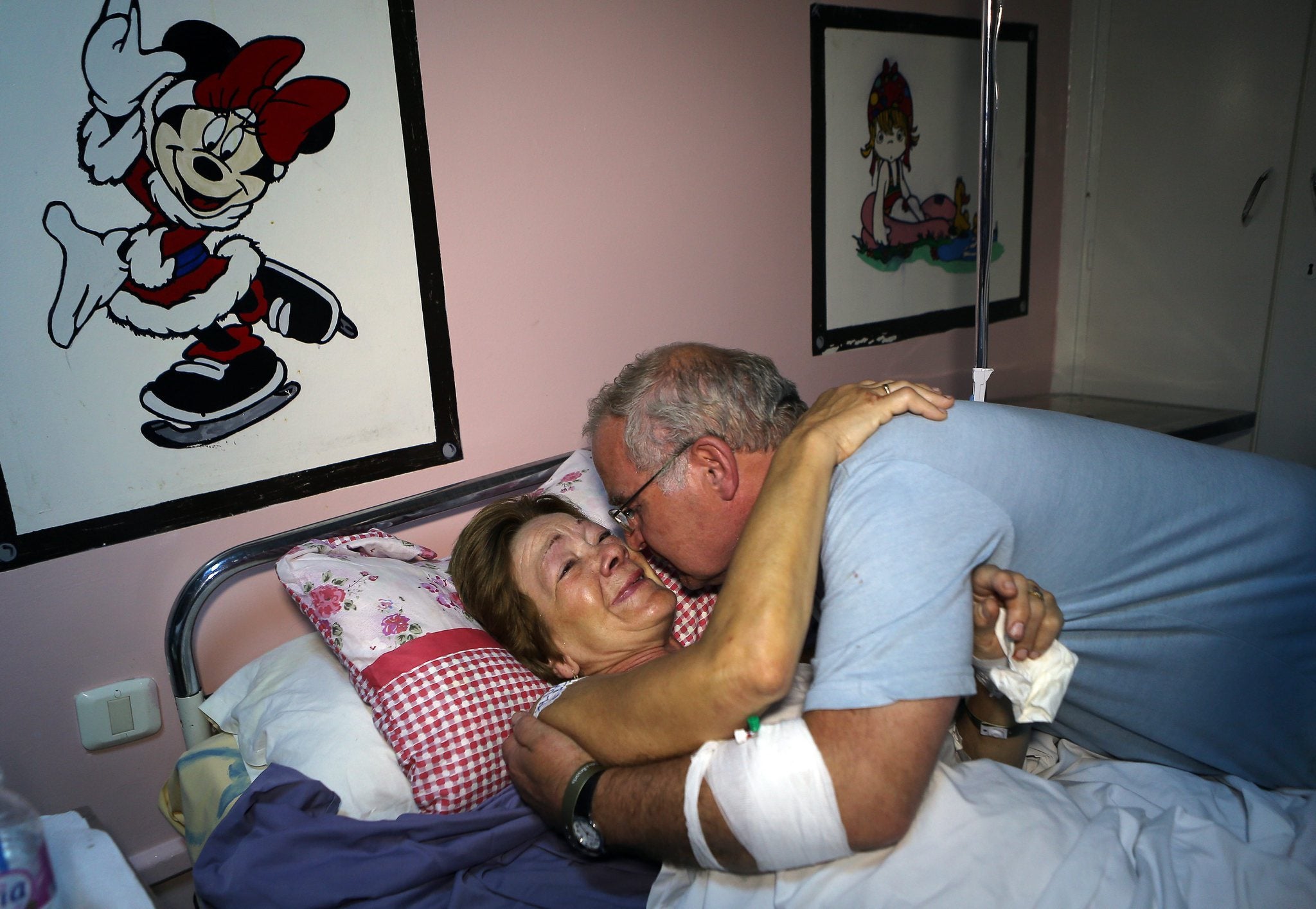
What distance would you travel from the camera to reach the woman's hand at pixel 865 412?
3.82 ft

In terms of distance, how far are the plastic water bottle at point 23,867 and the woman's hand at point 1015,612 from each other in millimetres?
1185

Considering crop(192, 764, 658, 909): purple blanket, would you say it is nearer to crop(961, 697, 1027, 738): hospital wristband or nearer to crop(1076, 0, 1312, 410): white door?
crop(961, 697, 1027, 738): hospital wristband

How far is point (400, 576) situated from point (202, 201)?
750 millimetres

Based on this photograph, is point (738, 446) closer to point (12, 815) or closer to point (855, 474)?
point (855, 474)

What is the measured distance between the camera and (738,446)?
1464mm

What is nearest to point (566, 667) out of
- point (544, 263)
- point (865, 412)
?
point (865, 412)

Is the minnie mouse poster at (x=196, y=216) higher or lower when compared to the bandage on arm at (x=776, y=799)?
higher

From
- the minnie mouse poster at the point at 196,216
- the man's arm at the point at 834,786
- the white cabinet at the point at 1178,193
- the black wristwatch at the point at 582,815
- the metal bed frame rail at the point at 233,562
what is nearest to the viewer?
the man's arm at the point at 834,786

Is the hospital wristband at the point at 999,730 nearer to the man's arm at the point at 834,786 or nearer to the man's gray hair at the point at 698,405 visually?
the man's arm at the point at 834,786

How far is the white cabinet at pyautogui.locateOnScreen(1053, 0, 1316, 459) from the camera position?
287cm

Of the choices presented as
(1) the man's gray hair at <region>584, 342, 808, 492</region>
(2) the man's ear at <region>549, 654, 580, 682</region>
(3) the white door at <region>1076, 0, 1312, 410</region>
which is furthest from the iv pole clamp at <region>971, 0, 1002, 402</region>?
(3) the white door at <region>1076, 0, 1312, 410</region>

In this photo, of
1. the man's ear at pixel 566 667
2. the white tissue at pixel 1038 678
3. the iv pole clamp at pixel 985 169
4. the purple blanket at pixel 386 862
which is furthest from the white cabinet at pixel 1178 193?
the purple blanket at pixel 386 862

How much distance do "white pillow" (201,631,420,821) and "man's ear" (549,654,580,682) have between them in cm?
31

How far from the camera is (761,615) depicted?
106 cm
